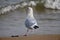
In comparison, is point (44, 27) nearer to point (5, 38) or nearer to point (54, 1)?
point (54, 1)

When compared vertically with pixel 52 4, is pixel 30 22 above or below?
below

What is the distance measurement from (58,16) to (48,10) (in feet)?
0.34

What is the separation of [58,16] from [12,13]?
0.41m

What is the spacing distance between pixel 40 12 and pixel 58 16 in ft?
0.54

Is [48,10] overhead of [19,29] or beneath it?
overhead

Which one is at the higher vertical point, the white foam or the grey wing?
the white foam

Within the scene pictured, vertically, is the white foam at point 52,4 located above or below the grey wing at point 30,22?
above

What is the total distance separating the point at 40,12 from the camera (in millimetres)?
1445

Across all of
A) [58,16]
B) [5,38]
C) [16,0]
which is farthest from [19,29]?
[58,16]

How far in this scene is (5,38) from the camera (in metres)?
1.40

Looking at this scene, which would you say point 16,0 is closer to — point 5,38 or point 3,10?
point 3,10

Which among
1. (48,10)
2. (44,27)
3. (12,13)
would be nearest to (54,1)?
(48,10)

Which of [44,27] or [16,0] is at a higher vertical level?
[16,0]

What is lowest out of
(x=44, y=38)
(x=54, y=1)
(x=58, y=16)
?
(x=44, y=38)
